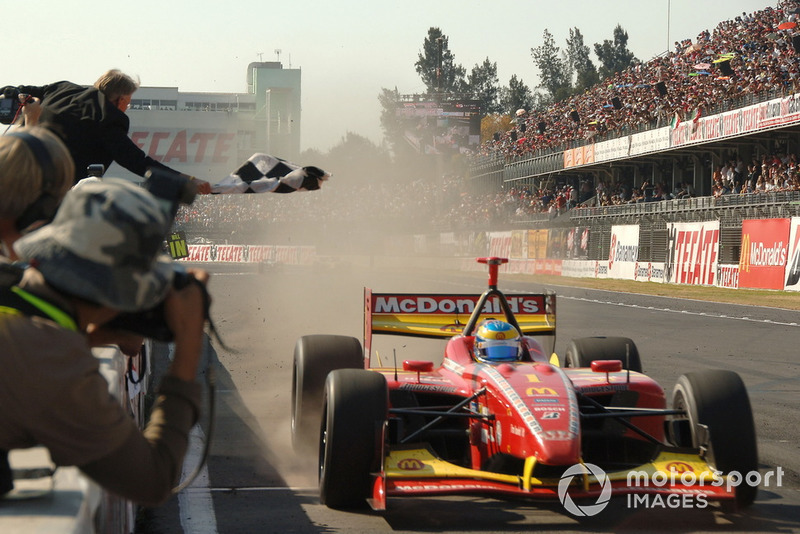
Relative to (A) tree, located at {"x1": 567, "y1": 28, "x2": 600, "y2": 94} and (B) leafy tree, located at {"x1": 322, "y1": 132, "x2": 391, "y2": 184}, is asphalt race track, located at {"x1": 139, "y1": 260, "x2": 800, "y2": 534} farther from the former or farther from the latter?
(A) tree, located at {"x1": 567, "y1": 28, "x2": 600, "y2": 94}

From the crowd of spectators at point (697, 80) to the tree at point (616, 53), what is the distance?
5796 cm

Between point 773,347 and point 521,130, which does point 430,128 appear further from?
point 773,347

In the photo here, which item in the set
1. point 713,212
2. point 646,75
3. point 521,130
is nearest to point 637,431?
point 713,212

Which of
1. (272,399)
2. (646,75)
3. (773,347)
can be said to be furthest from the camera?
(646,75)

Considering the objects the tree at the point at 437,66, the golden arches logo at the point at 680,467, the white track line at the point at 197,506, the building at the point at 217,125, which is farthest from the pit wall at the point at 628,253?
the tree at the point at 437,66

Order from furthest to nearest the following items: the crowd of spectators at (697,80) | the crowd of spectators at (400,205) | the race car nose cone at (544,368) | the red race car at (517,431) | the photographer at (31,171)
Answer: the crowd of spectators at (400,205), the crowd of spectators at (697,80), the race car nose cone at (544,368), the red race car at (517,431), the photographer at (31,171)

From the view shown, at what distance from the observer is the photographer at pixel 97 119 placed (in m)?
5.43

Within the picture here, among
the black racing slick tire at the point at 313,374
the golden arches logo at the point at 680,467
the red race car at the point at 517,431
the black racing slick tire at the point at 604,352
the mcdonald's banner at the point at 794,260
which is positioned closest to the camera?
the red race car at the point at 517,431

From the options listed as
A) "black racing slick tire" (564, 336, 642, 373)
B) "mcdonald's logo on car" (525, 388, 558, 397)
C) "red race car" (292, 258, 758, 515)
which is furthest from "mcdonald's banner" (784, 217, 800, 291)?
"mcdonald's logo on car" (525, 388, 558, 397)

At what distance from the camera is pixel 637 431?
6.09m

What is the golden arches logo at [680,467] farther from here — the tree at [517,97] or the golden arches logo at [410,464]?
the tree at [517,97]

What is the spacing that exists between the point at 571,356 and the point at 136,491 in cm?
631

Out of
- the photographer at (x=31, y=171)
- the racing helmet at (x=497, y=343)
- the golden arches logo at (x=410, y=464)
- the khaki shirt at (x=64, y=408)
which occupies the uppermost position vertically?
the photographer at (x=31, y=171)

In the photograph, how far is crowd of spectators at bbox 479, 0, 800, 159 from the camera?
32.3 metres
